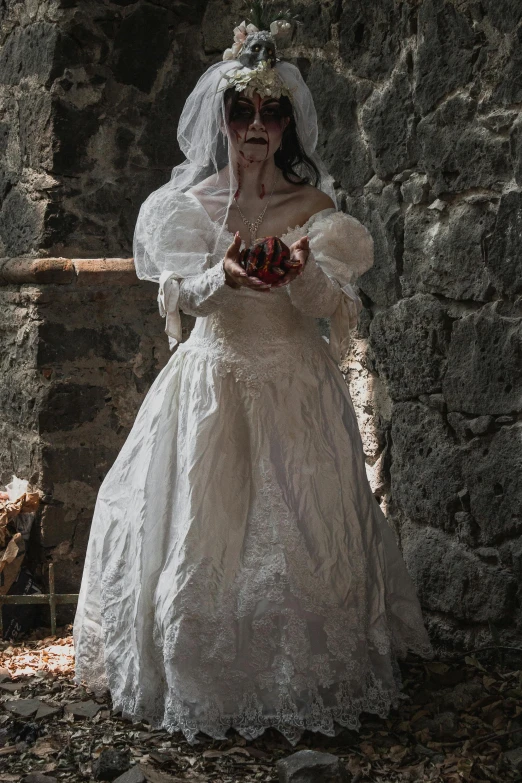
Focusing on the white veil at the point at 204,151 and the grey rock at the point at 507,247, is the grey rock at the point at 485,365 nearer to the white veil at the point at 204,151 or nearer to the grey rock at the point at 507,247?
the grey rock at the point at 507,247

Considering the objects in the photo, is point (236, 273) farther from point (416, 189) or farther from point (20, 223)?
point (20, 223)

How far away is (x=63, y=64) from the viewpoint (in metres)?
4.04

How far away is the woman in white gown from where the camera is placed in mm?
2818

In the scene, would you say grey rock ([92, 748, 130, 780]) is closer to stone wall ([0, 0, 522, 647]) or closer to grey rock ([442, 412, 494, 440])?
stone wall ([0, 0, 522, 647])

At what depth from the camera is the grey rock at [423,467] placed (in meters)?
3.32

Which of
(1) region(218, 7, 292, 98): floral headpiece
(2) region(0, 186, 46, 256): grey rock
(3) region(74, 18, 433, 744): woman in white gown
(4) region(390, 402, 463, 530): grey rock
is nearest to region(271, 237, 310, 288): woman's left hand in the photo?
(3) region(74, 18, 433, 744): woman in white gown

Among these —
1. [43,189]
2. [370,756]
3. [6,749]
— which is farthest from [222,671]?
[43,189]

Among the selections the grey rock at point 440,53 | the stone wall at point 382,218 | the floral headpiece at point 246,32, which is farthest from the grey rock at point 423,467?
the floral headpiece at point 246,32

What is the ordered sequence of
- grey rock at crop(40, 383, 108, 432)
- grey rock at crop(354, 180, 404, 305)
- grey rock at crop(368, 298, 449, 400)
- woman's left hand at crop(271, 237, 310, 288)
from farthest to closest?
grey rock at crop(40, 383, 108, 432) → grey rock at crop(354, 180, 404, 305) → grey rock at crop(368, 298, 449, 400) → woman's left hand at crop(271, 237, 310, 288)

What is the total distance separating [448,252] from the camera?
10.6 ft

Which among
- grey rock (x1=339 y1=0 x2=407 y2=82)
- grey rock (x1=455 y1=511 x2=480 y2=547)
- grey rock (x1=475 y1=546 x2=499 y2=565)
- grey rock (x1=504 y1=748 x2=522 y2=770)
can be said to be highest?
grey rock (x1=339 y1=0 x2=407 y2=82)

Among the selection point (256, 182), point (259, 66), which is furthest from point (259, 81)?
point (256, 182)

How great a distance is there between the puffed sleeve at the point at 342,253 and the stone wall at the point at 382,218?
0.36 meters

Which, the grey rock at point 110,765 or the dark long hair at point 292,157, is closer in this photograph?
the grey rock at point 110,765
